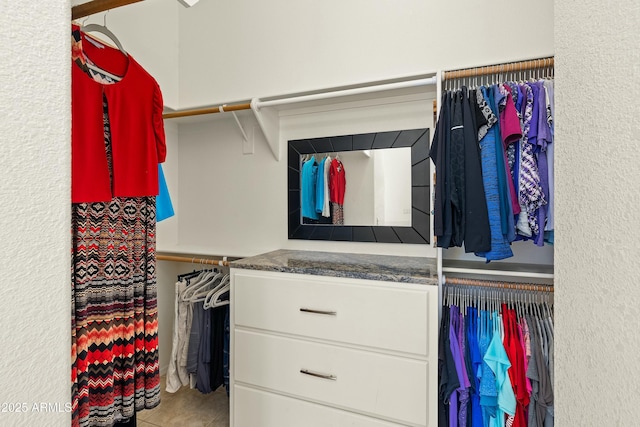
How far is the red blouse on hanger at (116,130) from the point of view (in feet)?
3.25

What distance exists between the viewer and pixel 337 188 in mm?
2111

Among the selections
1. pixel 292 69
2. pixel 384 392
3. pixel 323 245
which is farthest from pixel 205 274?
pixel 292 69

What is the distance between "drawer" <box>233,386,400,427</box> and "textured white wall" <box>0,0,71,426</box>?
1.31m

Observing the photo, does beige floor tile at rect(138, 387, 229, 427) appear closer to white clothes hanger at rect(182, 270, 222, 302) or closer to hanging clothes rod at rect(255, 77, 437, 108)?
white clothes hanger at rect(182, 270, 222, 302)

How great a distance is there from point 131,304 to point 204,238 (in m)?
1.40

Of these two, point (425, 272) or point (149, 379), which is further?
point (425, 272)

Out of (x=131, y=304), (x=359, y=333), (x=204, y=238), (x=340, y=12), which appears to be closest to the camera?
(x=131, y=304)

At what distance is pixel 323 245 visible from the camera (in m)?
2.16

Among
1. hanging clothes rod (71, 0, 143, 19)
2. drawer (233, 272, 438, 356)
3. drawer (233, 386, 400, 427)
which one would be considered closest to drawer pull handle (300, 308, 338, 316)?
drawer (233, 272, 438, 356)

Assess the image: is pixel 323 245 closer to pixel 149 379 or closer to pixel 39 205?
pixel 149 379

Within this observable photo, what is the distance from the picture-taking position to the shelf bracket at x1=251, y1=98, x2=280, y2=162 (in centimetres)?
200

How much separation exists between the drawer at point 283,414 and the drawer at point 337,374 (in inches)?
1.5

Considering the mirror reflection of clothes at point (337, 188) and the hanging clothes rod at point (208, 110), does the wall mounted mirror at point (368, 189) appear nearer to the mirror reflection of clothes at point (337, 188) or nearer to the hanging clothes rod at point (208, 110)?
the mirror reflection of clothes at point (337, 188)

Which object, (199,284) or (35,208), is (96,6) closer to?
(35,208)
